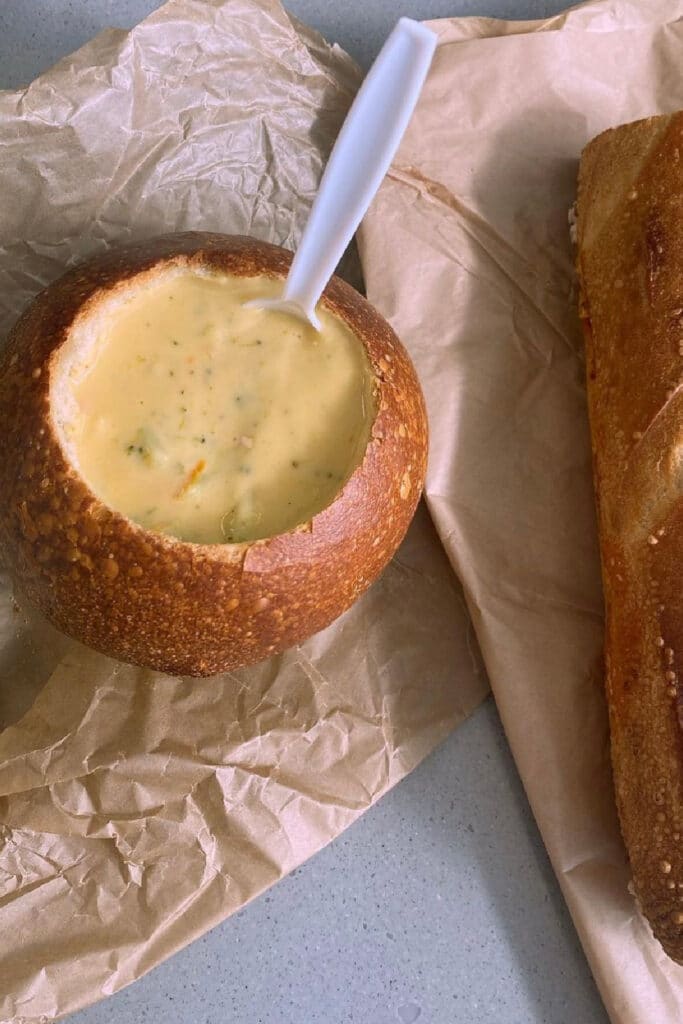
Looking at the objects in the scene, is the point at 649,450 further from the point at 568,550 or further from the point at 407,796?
the point at 407,796

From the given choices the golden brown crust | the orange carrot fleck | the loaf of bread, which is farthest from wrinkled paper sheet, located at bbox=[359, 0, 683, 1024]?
the orange carrot fleck

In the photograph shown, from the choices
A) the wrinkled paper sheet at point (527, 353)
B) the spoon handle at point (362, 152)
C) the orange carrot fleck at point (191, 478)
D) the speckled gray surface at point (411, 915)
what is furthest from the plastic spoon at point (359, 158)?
the speckled gray surface at point (411, 915)

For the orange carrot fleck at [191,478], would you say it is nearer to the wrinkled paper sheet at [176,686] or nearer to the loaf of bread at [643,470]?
the wrinkled paper sheet at [176,686]

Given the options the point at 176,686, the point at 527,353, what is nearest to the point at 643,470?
the point at 527,353

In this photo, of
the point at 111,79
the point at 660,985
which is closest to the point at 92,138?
the point at 111,79

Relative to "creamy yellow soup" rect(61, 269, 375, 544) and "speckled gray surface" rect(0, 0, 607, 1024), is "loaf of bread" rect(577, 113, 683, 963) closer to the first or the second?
"speckled gray surface" rect(0, 0, 607, 1024)
